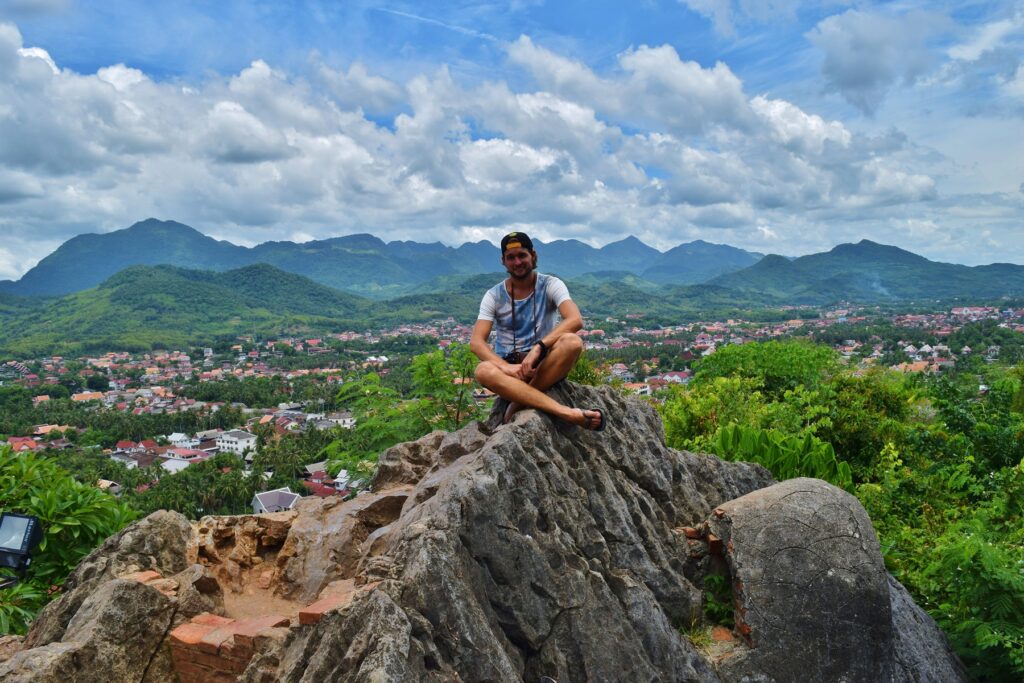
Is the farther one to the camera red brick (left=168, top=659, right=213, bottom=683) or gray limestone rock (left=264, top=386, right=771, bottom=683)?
red brick (left=168, top=659, right=213, bottom=683)

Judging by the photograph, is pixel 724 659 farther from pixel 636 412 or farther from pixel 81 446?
pixel 81 446

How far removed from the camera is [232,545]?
20.6 ft

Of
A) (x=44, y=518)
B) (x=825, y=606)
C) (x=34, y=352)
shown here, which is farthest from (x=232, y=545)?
(x=34, y=352)

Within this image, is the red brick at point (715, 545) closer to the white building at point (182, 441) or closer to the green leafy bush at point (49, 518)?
the green leafy bush at point (49, 518)

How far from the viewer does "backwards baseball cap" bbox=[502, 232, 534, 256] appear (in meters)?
6.33

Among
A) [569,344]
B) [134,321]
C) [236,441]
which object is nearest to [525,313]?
[569,344]

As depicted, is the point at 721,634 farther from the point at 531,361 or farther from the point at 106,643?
the point at 106,643

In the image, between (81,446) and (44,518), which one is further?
(81,446)

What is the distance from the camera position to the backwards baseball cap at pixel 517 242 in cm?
633

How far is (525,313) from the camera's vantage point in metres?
6.58

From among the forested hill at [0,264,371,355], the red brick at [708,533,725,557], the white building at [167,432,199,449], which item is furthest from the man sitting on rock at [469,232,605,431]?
the forested hill at [0,264,371,355]

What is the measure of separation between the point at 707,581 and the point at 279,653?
3750mm

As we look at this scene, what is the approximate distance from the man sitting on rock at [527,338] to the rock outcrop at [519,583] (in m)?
0.26

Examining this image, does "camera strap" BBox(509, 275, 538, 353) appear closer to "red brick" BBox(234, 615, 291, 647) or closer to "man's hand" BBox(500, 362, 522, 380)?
"man's hand" BBox(500, 362, 522, 380)
